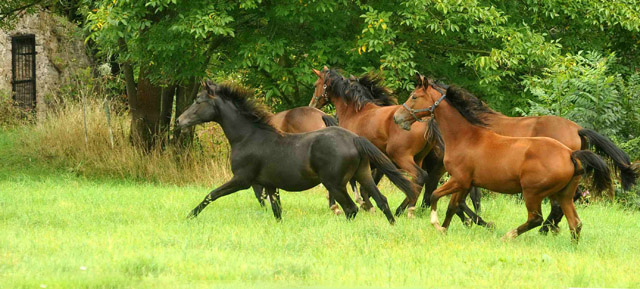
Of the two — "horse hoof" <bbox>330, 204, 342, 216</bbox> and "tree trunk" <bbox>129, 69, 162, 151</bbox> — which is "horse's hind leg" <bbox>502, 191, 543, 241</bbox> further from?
"tree trunk" <bbox>129, 69, 162, 151</bbox>

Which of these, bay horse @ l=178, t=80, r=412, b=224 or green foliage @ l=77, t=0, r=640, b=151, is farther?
green foliage @ l=77, t=0, r=640, b=151

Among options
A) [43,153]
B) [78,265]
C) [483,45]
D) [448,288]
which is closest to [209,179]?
[43,153]

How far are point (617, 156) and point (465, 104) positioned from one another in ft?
6.21

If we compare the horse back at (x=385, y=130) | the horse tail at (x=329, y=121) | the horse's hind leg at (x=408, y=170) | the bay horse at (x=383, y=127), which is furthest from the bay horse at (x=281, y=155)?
the horse tail at (x=329, y=121)

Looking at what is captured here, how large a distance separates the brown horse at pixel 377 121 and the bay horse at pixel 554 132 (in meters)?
0.75

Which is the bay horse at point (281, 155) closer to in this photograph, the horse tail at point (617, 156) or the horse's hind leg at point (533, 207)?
the horse's hind leg at point (533, 207)

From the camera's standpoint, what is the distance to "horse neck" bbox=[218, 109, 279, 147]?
11.1 metres

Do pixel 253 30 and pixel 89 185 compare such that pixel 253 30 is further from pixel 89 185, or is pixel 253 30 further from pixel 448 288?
pixel 448 288

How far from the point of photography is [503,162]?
938 cm

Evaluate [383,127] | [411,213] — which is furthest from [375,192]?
[383,127]

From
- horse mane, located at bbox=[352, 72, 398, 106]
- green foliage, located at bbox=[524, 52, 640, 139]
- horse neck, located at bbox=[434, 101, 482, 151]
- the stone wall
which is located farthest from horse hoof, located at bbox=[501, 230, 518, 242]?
the stone wall

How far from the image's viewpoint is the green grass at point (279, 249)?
7.28 metres

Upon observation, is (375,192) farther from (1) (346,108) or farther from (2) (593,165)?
(1) (346,108)

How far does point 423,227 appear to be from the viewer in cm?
1031
